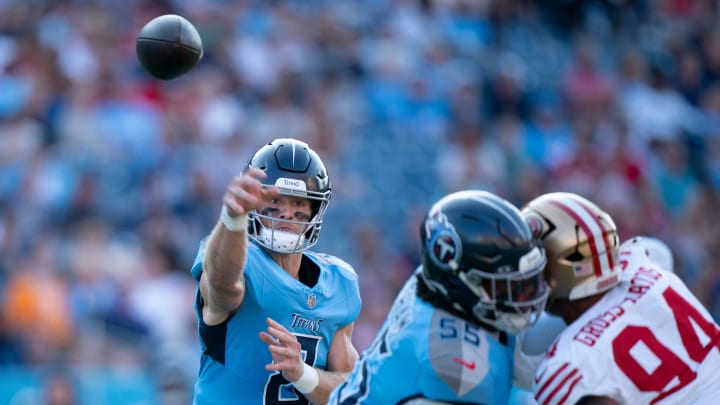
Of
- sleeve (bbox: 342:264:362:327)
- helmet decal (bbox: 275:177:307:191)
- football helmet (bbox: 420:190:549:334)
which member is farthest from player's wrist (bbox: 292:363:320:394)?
football helmet (bbox: 420:190:549:334)

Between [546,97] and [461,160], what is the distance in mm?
2264

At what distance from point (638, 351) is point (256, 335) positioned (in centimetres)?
146

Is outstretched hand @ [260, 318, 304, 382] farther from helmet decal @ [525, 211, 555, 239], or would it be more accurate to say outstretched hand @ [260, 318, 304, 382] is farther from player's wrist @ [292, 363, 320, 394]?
helmet decal @ [525, 211, 555, 239]

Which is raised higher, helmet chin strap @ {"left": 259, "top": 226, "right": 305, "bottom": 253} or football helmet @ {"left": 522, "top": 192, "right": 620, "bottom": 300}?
football helmet @ {"left": 522, "top": 192, "right": 620, "bottom": 300}

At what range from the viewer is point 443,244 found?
141 inches

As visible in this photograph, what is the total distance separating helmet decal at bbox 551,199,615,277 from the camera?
391 cm

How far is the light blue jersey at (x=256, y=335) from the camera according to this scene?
4270 millimetres

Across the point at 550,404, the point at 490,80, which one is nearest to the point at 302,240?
the point at 550,404

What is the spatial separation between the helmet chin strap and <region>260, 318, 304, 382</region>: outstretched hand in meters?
0.33

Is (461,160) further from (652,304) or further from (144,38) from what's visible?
(652,304)

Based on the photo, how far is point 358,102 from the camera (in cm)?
1150

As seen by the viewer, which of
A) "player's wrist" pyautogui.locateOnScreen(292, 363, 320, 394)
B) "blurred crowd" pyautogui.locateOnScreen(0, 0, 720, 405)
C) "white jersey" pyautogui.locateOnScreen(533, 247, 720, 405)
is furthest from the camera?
"blurred crowd" pyautogui.locateOnScreen(0, 0, 720, 405)

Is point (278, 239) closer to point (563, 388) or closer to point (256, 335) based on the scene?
point (256, 335)

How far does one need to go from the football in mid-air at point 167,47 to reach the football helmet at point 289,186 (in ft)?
2.33
